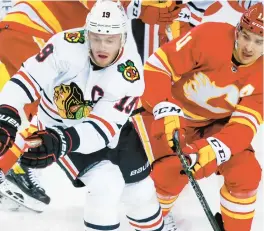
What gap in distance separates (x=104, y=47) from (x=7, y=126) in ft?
1.19

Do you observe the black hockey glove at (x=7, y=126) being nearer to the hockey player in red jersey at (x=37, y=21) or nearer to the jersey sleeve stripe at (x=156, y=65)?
the jersey sleeve stripe at (x=156, y=65)

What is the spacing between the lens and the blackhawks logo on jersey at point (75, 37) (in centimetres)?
198

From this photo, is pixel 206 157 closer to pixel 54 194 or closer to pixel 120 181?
pixel 120 181

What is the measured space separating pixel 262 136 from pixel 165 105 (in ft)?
4.35

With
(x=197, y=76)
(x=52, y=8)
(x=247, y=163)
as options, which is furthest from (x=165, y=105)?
(x=52, y=8)

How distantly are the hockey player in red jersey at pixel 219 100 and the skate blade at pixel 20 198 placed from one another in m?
0.50

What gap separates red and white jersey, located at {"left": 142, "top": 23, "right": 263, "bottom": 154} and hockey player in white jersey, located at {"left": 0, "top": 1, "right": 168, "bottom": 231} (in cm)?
37

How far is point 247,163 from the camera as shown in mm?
2369

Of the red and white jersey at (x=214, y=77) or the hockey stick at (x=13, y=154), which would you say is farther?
the red and white jersey at (x=214, y=77)

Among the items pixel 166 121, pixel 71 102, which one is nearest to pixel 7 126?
pixel 71 102

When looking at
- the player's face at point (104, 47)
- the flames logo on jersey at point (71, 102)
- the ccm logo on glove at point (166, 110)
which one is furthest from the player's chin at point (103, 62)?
the ccm logo on glove at point (166, 110)

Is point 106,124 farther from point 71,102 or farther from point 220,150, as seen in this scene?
point 220,150

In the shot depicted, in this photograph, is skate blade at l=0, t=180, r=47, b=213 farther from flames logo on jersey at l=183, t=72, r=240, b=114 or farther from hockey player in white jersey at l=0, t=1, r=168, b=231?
flames logo on jersey at l=183, t=72, r=240, b=114

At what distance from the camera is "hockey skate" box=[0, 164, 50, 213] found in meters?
2.59
